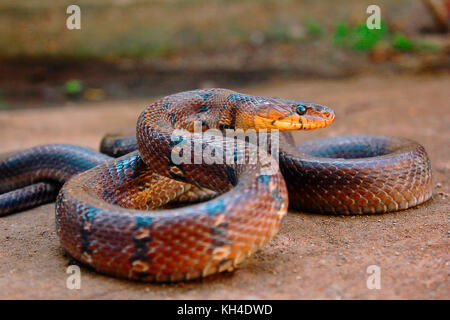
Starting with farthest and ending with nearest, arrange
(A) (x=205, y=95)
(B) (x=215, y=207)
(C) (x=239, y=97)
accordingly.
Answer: (A) (x=205, y=95)
(C) (x=239, y=97)
(B) (x=215, y=207)

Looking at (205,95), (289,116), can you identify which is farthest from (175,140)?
(289,116)

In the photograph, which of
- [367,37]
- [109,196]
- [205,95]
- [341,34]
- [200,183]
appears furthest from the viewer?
[341,34]

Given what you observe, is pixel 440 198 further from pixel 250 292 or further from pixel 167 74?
pixel 167 74

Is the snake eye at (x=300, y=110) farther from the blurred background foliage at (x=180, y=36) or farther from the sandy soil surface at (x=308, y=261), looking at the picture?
the blurred background foliage at (x=180, y=36)

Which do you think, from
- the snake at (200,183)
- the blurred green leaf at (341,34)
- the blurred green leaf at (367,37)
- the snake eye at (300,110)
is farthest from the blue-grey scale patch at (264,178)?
the blurred green leaf at (341,34)

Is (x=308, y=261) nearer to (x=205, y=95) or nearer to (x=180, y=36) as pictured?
(x=205, y=95)

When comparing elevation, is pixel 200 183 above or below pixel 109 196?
above
